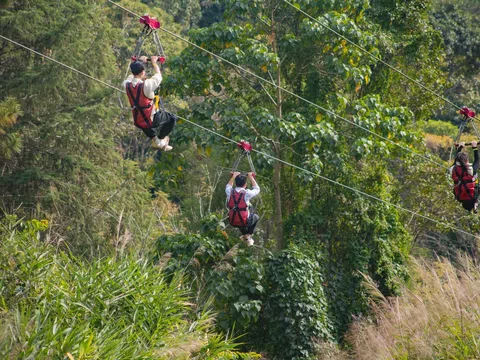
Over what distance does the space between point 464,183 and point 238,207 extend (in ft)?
9.35

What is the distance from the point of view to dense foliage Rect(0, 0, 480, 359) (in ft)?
30.4

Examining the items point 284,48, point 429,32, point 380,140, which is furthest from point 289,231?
point 429,32

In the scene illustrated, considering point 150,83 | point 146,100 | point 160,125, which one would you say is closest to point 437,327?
point 160,125

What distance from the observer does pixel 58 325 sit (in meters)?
8.01

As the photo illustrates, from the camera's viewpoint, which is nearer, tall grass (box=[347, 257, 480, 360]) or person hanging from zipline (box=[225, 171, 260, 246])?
tall grass (box=[347, 257, 480, 360])

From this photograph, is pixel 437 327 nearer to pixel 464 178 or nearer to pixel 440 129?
pixel 464 178

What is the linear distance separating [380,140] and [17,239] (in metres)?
6.32

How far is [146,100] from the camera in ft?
23.0

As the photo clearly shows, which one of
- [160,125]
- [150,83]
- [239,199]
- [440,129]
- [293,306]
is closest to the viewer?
[150,83]

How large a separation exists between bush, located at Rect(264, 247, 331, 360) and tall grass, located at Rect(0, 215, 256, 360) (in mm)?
2909

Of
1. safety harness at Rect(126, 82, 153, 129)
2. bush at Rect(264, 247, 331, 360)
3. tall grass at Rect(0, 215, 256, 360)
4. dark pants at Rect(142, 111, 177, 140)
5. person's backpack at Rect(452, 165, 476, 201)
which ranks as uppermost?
safety harness at Rect(126, 82, 153, 129)

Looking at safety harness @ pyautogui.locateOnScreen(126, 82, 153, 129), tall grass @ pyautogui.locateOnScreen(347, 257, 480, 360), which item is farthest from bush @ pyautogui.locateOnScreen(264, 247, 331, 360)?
safety harness @ pyautogui.locateOnScreen(126, 82, 153, 129)

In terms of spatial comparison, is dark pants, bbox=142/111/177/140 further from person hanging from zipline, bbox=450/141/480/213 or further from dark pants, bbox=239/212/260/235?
person hanging from zipline, bbox=450/141/480/213

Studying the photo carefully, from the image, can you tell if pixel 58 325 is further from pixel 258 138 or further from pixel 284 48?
pixel 284 48
